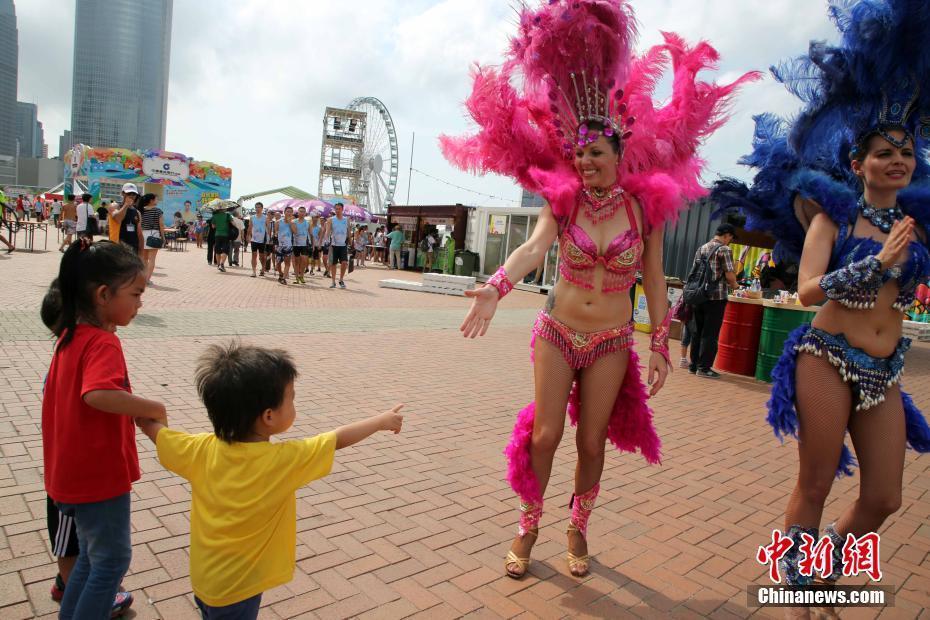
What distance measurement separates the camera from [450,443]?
454cm

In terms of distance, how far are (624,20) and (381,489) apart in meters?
2.79

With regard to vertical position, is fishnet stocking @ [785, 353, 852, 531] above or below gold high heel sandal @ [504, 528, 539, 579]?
above

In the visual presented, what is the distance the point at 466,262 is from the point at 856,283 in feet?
61.9

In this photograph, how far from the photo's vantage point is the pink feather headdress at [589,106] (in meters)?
2.86

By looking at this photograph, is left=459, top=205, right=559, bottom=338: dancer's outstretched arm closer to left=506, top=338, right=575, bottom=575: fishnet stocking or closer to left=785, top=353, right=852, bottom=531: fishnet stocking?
left=506, top=338, right=575, bottom=575: fishnet stocking

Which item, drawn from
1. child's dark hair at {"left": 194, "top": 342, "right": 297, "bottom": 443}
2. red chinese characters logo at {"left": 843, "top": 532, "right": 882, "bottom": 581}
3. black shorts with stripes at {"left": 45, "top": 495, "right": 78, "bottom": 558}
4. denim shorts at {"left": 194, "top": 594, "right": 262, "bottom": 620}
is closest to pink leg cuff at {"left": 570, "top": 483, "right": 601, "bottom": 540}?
red chinese characters logo at {"left": 843, "top": 532, "right": 882, "bottom": 581}

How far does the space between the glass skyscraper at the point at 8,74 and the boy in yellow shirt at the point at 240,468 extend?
206 m

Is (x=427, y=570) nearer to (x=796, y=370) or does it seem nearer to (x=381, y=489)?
(x=381, y=489)

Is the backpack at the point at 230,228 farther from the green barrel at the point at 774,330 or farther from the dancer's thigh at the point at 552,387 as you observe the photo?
the dancer's thigh at the point at 552,387

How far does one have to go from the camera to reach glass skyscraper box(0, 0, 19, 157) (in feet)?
534

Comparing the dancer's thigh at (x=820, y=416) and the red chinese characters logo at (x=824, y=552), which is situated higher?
the dancer's thigh at (x=820, y=416)

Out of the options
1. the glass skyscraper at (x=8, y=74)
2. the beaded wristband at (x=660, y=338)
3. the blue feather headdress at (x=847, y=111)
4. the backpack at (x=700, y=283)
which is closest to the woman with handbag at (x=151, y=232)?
the backpack at (x=700, y=283)

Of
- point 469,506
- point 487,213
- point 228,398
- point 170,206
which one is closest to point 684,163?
point 469,506

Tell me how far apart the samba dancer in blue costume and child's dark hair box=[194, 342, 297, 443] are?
2042mm
